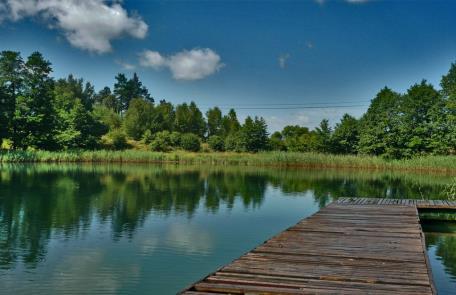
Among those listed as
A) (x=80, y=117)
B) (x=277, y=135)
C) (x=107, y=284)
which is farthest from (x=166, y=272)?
(x=277, y=135)

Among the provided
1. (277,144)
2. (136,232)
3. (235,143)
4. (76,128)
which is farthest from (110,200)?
(277,144)

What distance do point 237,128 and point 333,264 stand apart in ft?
169

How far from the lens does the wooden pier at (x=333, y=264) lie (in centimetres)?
486

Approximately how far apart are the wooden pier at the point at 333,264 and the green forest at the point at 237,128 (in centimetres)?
3283

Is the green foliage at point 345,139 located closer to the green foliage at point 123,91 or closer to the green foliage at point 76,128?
the green foliage at point 76,128

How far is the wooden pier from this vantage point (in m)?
4.86

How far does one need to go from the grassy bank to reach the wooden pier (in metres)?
28.8

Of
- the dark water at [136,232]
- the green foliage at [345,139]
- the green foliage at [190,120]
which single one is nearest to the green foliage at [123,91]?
the green foliage at [190,120]

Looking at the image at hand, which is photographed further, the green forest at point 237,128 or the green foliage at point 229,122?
the green foliage at point 229,122

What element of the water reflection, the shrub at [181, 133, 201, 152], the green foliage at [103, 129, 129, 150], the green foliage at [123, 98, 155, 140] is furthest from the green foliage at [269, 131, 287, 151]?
the water reflection

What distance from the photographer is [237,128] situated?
57312 millimetres

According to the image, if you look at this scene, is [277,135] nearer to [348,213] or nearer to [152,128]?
[152,128]

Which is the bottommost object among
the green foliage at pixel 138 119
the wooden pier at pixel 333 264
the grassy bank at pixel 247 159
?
the wooden pier at pixel 333 264

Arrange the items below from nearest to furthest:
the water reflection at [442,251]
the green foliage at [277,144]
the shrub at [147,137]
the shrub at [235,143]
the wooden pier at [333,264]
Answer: the wooden pier at [333,264], the water reflection at [442,251], the shrub at [235,143], the green foliage at [277,144], the shrub at [147,137]
